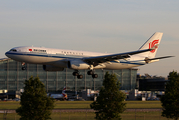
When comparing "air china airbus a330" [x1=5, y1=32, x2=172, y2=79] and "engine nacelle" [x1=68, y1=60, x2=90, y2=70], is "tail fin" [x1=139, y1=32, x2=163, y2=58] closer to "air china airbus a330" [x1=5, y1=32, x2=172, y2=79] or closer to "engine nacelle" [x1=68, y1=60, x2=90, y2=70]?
"air china airbus a330" [x1=5, y1=32, x2=172, y2=79]

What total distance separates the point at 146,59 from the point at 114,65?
8.08 meters

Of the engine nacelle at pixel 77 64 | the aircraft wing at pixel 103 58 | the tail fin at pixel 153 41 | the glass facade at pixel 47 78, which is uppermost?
the tail fin at pixel 153 41

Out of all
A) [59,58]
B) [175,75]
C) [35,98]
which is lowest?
[35,98]

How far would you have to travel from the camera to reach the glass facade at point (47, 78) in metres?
120

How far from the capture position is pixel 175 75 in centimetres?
4438

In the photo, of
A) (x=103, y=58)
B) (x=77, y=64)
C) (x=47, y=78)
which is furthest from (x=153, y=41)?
(x=47, y=78)

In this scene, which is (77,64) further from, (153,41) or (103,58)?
(153,41)

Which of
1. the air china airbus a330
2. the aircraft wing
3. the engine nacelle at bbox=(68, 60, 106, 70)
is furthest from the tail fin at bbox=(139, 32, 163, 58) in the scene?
the engine nacelle at bbox=(68, 60, 106, 70)

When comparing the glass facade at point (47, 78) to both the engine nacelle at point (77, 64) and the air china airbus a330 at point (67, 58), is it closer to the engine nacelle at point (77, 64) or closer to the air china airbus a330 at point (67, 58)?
the air china airbus a330 at point (67, 58)

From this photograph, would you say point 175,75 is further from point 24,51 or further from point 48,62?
point 24,51

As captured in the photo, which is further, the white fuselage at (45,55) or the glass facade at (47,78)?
the glass facade at (47,78)

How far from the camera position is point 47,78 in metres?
124

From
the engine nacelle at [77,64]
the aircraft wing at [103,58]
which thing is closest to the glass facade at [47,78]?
the aircraft wing at [103,58]

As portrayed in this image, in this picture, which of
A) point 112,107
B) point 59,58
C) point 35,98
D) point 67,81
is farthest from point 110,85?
point 67,81
